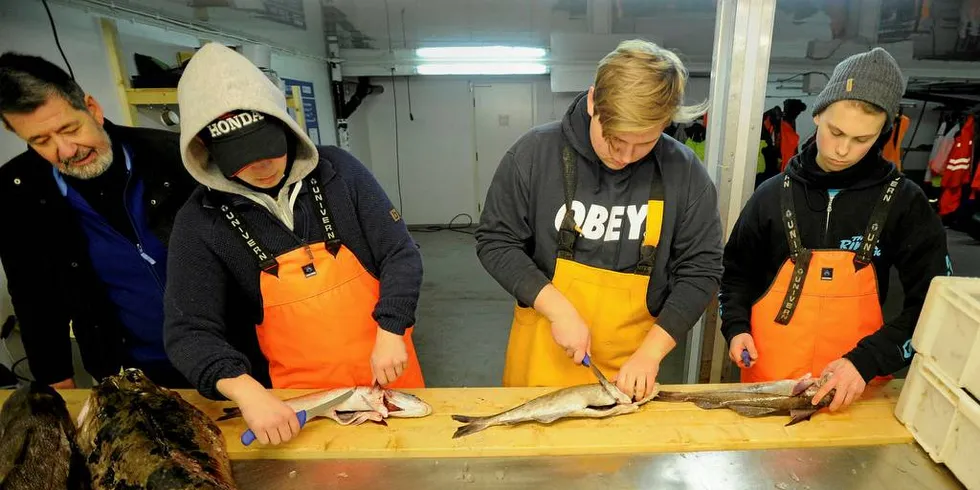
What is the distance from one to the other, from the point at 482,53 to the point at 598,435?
573 centimetres

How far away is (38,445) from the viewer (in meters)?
1.25

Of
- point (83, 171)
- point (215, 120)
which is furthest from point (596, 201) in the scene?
point (83, 171)

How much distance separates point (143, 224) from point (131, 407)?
781 millimetres

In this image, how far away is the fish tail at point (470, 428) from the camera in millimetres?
1398

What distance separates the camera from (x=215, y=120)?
1.32 meters

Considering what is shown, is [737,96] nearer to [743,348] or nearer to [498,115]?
[743,348]

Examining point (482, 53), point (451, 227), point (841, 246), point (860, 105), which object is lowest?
point (451, 227)

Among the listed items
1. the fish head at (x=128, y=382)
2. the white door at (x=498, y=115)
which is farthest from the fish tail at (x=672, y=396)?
the white door at (x=498, y=115)

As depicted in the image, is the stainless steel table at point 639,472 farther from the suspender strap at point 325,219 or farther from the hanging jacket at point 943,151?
the hanging jacket at point 943,151

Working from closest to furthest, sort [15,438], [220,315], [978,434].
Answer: [978,434]
[15,438]
[220,315]

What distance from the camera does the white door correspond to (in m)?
7.94

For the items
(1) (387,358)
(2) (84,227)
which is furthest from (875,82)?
(2) (84,227)

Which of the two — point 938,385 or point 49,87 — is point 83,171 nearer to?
point 49,87

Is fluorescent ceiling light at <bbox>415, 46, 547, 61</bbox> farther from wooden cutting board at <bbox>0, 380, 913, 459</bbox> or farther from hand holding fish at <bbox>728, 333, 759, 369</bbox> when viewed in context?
wooden cutting board at <bbox>0, 380, 913, 459</bbox>
